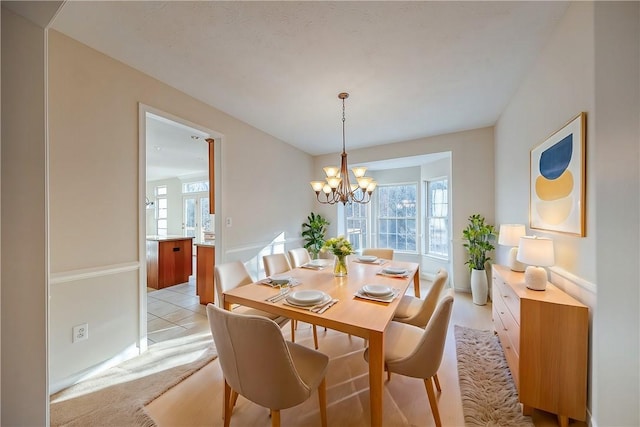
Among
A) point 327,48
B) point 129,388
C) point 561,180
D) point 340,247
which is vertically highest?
point 327,48

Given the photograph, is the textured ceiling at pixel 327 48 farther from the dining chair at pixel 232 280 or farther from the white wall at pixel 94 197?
the dining chair at pixel 232 280

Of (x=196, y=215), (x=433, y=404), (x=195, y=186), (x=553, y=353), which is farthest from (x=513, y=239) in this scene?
(x=195, y=186)

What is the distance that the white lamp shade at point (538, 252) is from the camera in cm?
166

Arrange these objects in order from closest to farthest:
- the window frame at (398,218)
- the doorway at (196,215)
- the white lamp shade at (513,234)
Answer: the white lamp shade at (513,234), the window frame at (398,218), the doorway at (196,215)

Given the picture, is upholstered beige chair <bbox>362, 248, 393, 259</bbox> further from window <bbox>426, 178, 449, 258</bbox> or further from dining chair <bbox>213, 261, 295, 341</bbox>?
window <bbox>426, 178, 449, 258</bbox>

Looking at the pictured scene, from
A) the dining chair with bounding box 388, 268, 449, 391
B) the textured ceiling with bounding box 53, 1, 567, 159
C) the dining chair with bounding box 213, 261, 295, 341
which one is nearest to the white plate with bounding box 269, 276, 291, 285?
the dining chair with bounding box 213, 261, 295, 341

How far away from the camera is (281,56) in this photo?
80.2 inches

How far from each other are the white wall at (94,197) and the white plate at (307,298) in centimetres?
165

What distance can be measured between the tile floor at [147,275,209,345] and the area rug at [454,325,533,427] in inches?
101

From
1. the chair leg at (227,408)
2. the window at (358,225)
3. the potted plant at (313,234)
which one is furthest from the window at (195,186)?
the chair leg at (227,408)

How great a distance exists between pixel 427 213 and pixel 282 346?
15.2ft

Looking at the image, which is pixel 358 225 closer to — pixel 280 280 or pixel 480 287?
pixel 480 287

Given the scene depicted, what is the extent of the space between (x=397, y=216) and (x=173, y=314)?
4.47m

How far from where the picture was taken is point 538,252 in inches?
66.4
